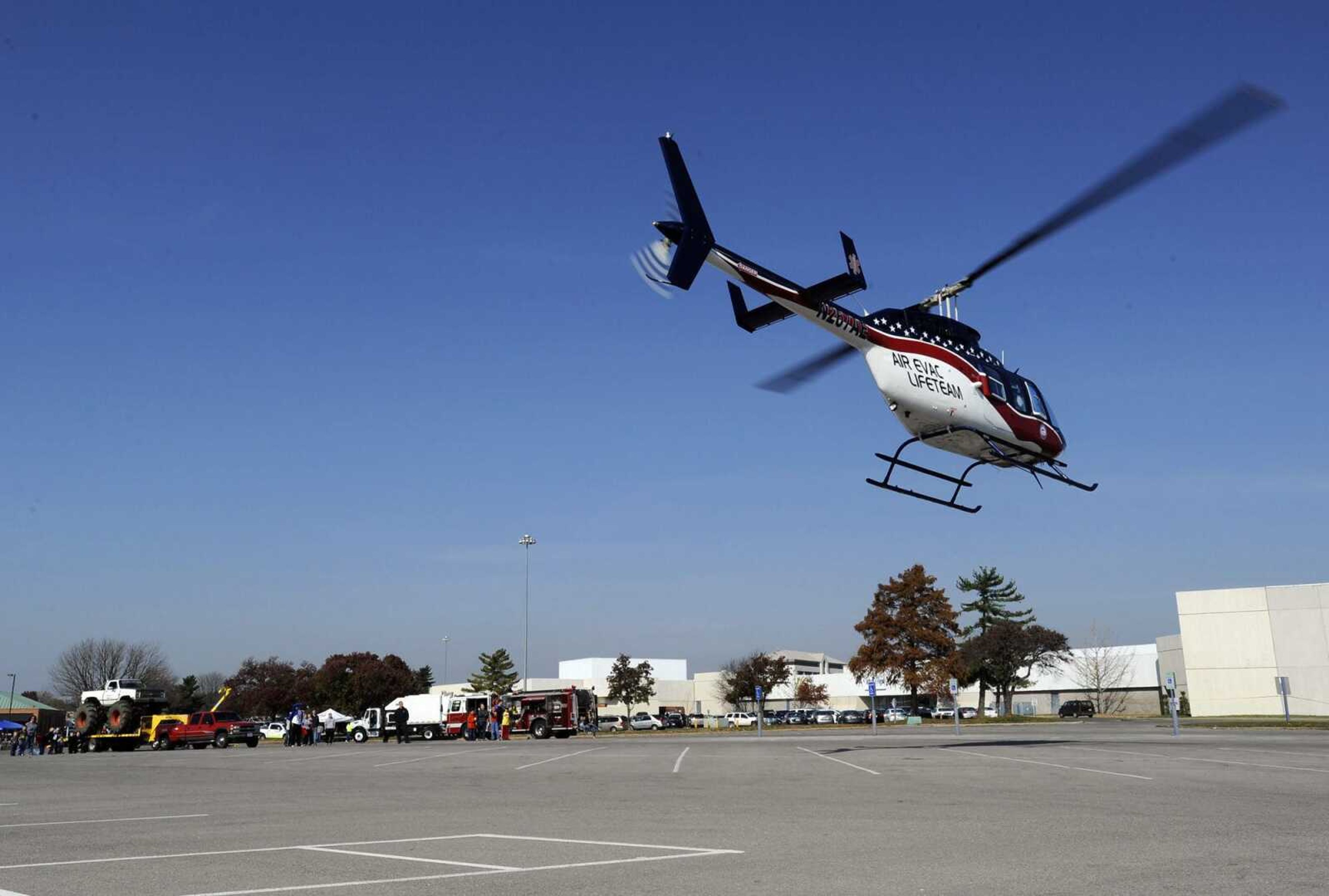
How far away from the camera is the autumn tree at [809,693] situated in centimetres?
10012

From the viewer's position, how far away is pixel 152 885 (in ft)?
22.6

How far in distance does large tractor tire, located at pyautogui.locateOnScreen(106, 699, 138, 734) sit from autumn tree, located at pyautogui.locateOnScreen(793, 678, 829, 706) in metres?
65.4

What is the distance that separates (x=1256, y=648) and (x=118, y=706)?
211 feet

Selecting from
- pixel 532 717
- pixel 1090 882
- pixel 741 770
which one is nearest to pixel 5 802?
pixel 741 770

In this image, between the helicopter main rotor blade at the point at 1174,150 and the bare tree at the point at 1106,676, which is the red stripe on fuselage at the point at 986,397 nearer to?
the helicopter main rotor blade at the point at 1174,150

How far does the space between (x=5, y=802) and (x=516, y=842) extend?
1066 cm

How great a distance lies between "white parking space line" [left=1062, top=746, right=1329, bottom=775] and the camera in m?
17.4

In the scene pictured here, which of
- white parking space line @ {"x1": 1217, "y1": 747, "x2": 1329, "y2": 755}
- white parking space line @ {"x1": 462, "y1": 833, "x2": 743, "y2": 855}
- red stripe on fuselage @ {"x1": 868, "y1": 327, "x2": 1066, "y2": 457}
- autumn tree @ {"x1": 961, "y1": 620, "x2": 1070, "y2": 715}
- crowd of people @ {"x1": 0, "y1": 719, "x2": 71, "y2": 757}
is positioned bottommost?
crowd of people @ {"x1": 0, "y1": 719, "x2": 71, "y2": 757}

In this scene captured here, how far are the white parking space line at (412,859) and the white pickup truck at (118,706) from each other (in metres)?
44.8

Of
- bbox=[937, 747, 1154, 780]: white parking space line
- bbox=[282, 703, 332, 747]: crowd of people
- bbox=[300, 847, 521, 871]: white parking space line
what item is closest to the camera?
bbox=[300, 847, 521, 871]: white parking space line

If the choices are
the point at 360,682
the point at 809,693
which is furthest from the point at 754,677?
the point at 360,682

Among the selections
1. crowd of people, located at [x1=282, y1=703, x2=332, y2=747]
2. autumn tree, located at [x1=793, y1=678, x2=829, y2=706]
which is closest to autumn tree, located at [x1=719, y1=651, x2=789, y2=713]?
autumn tree, located at [x1=793, y1=678, x2=829, y2=706]

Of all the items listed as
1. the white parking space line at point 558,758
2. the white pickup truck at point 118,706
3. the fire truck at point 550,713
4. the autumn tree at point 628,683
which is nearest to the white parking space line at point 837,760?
the white parking space line at point 558,758

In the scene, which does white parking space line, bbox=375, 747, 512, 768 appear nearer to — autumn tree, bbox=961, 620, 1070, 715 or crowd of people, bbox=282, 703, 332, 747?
crowd of people, bbox=282, 703, 332, 747
